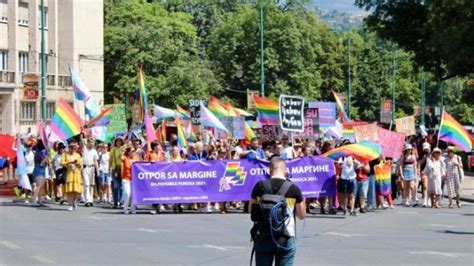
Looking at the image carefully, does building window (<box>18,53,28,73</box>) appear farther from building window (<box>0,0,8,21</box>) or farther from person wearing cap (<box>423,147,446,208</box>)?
person wearing cap (<box>423,147,446,208</box>)

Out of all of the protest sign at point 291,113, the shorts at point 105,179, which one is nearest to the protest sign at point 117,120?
the shorts at point 105,179

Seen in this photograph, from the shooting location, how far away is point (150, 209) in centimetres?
→ 2267

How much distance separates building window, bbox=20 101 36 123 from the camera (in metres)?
55.6

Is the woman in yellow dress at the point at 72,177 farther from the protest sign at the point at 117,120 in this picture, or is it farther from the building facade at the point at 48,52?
the building facade at the point at 48,52

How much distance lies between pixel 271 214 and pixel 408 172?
16.0m

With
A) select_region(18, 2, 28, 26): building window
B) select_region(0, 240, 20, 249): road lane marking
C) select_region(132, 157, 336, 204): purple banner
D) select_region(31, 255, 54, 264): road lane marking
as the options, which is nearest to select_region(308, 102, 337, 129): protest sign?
select_region(132, 157, 336, 204): purple banner

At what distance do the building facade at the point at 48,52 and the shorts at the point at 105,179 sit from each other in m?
28.5

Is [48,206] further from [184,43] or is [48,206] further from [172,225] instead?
[184,43]

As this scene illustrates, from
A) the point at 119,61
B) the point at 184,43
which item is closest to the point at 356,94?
the point at 184,43

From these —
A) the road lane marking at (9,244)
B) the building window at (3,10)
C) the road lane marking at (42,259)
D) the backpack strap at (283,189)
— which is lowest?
the road lane marking at (42,259)

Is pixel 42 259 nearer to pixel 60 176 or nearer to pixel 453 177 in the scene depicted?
pixel 60 176

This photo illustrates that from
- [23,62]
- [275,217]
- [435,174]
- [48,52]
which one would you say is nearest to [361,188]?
[435,174]

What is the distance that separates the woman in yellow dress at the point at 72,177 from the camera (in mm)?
22266

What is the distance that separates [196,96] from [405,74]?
4931cm
